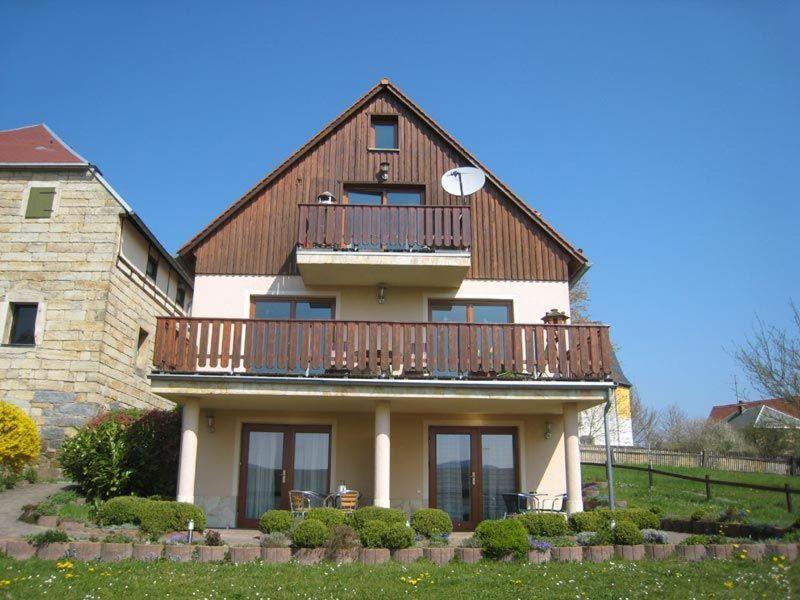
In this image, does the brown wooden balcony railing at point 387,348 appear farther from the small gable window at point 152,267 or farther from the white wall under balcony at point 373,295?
the small gable window at point 152,267

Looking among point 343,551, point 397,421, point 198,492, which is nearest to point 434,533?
point 343,551

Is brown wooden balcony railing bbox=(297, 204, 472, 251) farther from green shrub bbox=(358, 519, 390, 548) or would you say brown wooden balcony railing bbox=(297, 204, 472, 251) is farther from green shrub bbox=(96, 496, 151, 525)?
green shrub bbox=(358, 519, 390, 548)

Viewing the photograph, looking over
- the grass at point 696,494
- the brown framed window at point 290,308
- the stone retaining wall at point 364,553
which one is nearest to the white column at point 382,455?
the stone retaining wall at point 364,553

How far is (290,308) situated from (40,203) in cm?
891

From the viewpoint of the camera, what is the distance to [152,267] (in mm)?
23656

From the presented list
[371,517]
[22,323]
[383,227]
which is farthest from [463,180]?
[22,323]

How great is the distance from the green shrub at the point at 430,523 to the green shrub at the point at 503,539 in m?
1.39

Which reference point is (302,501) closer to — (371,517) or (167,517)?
(371,517)

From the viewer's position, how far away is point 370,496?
53.4ft

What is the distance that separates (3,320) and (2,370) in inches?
54.9

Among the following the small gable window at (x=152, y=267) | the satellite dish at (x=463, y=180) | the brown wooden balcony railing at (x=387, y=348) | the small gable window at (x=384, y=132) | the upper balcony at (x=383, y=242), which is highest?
the small gable window at (x=384, y=132)

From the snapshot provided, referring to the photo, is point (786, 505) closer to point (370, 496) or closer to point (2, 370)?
point (370, 496)

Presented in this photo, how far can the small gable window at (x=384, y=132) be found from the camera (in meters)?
19.0

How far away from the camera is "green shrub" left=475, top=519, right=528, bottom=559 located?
10.9 meters
